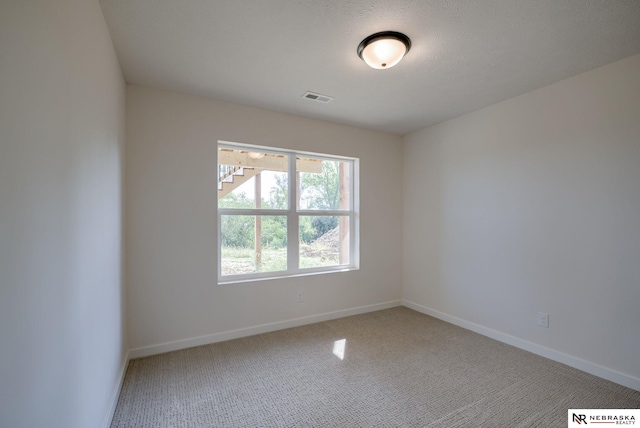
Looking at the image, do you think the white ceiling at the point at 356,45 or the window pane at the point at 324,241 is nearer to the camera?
the white ceiling at the point at 356,45

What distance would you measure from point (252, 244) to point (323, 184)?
123cm

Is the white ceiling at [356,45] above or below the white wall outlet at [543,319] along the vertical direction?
above

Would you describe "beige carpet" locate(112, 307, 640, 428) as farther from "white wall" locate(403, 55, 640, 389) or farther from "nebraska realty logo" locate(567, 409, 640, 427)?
"white wall" locate(403, 55, 640, 389)

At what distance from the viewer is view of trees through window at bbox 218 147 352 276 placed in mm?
3143

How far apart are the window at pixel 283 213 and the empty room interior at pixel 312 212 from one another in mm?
26

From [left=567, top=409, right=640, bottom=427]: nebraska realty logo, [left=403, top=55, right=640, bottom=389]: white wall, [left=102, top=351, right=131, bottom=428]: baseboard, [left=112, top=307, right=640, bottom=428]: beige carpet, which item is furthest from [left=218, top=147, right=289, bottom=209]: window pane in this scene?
[left=567, top=409, right=640, bottom=427]: nebraska realty logo

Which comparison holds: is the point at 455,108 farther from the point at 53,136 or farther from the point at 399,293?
the point at 53,136

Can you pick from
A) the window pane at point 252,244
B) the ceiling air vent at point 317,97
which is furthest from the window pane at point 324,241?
the ceiling air vent at point 317,97

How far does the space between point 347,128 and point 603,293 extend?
3011 millimetres

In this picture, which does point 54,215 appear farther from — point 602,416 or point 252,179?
point 602,416

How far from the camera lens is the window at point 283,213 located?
3143 millimetres

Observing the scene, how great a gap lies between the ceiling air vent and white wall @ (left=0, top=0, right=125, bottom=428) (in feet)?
5.33

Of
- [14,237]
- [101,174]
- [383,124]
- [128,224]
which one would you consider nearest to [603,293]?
[383,124]

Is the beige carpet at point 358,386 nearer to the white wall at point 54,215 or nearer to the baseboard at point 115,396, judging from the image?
the baseboard at point 115,396
